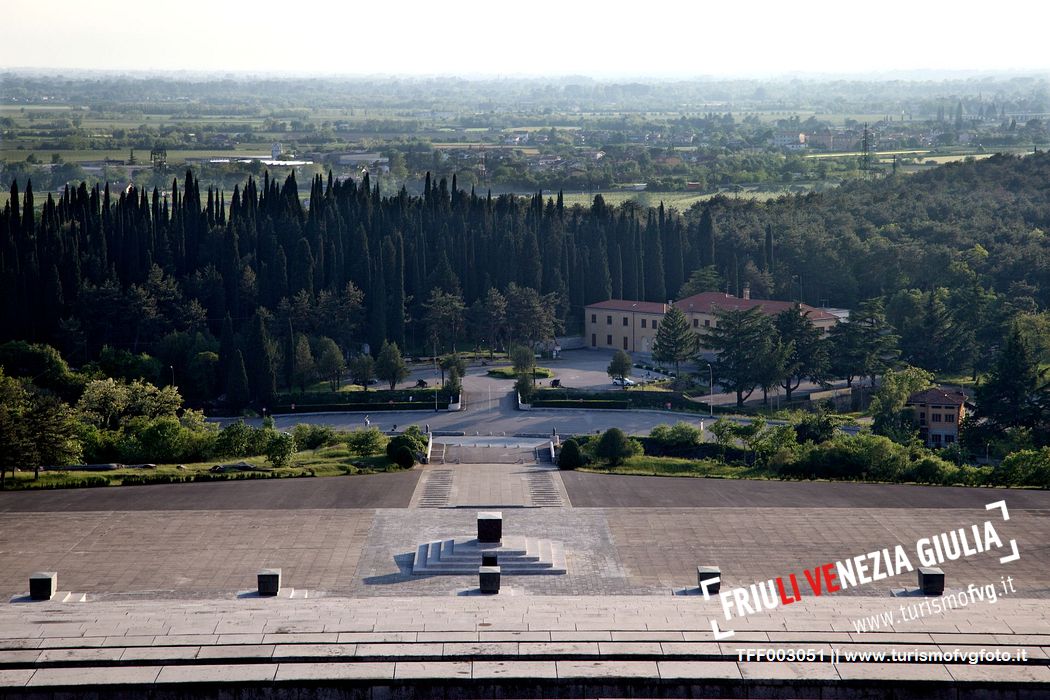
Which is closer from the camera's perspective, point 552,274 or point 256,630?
point 256,630

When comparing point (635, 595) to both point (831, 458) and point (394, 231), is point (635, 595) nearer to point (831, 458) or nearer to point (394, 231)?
point (831, 458)

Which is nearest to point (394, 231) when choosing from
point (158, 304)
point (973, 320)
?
point (158, 304)

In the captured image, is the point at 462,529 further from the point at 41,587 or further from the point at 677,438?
the point at 677,438

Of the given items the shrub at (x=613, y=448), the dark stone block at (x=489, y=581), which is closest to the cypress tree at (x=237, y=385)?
the shrub at (x=613, y=448)

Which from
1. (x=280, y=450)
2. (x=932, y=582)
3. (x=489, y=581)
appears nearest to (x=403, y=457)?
(x=280, y=450)

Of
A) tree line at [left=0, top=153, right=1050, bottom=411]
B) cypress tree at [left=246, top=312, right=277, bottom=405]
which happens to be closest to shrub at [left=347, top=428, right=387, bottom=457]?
cypress tree at [left=246, top=312, right=277, bottom=405]

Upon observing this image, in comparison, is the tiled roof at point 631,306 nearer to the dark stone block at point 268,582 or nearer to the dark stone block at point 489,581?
the dark stone block at point 489,581
